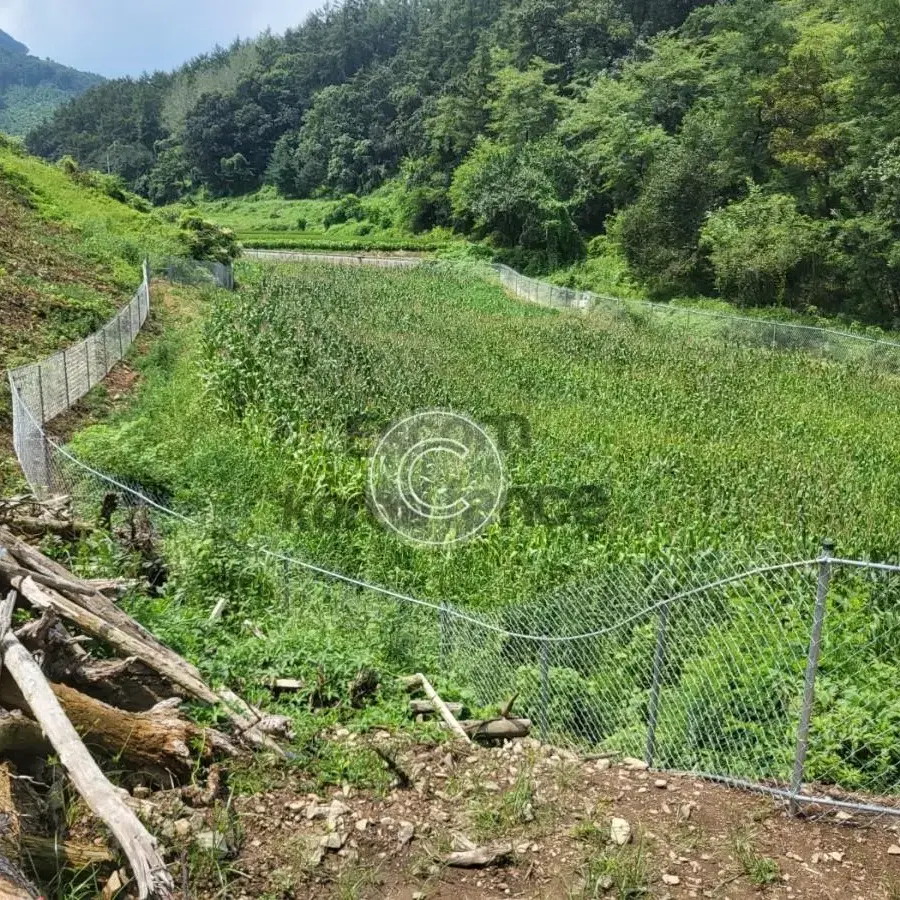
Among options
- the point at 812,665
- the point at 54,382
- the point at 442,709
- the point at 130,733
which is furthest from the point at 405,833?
the point at 54,382

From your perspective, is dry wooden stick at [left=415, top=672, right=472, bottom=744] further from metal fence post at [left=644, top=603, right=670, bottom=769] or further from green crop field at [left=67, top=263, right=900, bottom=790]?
metal fence post at [left=644, top=603, right=670, bottom=769]

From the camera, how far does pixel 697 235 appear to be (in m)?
32.4

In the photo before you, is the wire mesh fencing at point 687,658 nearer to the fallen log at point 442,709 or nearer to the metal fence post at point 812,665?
the metal fence post at point 812,665

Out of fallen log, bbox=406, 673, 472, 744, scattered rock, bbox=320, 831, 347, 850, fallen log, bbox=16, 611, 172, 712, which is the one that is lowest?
scattered rock, bbox=320, 831, 347, 850

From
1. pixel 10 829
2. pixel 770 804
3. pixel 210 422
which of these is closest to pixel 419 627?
pixel 770 804

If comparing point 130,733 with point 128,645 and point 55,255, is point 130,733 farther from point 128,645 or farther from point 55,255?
point 55,255

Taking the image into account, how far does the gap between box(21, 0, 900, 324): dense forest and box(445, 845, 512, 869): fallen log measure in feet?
82.4

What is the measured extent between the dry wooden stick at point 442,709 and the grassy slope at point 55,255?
20.1 ft

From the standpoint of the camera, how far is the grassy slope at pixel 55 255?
15.4 metres

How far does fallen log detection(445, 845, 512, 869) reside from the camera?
3928mm

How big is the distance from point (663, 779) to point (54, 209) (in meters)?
27.9

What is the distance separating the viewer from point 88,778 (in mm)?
3449

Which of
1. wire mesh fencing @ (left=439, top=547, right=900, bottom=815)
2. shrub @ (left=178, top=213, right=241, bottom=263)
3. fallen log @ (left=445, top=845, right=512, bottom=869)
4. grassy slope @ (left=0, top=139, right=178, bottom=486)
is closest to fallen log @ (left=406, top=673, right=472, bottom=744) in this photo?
wire mesh fencing @ (left=439, top=547, right=900, bottom=815)

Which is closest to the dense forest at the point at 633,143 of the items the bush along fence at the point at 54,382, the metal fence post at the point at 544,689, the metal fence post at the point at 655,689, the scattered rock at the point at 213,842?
the bush along fence at the point at 54,382
